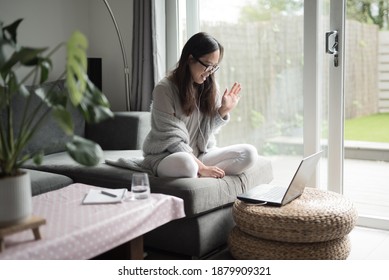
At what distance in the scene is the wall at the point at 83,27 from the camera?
12.0ft

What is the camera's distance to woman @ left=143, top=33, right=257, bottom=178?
2588mm

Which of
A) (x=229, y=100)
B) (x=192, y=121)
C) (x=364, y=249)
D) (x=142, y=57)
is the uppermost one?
(x=142, y=57)

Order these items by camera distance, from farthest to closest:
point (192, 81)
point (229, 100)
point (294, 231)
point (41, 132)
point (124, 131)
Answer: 1. point (124, 131)
2. point (41, 132)
3. point (229, 100)
4. point (192, 81)
5. point (294, 231)

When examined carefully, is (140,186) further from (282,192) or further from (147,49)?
(147,49)

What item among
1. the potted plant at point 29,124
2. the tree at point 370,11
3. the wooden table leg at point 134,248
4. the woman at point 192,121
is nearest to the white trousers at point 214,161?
the woman at point 192,121

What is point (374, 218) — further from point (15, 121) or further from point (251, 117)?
point (15, 121)

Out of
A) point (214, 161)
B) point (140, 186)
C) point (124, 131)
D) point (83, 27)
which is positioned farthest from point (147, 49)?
point (140, 186)

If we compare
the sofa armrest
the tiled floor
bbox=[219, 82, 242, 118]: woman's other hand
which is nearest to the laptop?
the tiled floor

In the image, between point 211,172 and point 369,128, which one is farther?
point 369,128

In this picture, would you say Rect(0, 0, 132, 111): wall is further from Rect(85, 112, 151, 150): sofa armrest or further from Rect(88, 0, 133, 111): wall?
Rect(85, 112, 151, 150): sofa armrest

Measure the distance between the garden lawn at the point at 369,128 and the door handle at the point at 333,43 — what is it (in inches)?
14.6

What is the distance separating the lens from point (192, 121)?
2814 mm

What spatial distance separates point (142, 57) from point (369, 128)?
164 cm

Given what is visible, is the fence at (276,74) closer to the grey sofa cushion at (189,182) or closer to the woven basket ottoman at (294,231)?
the grey sofa cushion at (189,182)
